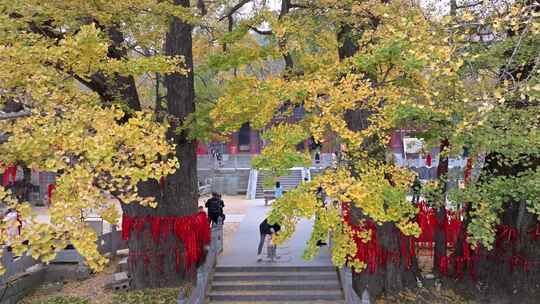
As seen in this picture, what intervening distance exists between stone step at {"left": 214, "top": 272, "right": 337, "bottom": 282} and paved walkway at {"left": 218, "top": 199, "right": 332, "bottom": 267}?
16.3 inches

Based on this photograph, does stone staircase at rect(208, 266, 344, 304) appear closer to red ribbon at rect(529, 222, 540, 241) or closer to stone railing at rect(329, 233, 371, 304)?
stone railing at rect(329, 233, 371, 304)

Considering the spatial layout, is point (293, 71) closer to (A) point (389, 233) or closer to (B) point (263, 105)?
(B) point (263, 105)

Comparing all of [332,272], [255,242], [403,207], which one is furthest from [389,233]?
[255,242]

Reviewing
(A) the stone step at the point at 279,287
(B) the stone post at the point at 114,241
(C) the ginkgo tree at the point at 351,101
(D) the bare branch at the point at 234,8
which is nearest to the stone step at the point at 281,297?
(A) the stone step at the point at 279,287

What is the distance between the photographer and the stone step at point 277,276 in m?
11.7

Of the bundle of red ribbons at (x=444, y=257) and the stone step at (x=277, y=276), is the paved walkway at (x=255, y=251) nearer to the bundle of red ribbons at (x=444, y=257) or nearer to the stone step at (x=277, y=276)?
the stone step at (x=277, y=276)

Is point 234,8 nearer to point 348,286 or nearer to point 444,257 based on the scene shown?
point 348,286

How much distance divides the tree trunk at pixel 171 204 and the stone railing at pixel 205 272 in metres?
0.84

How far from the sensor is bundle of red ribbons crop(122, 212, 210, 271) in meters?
11.9

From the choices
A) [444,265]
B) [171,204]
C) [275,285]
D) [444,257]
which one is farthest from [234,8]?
[444,265]

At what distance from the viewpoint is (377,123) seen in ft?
26.8

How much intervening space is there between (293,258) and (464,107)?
7.15 m

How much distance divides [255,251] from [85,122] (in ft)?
28.6

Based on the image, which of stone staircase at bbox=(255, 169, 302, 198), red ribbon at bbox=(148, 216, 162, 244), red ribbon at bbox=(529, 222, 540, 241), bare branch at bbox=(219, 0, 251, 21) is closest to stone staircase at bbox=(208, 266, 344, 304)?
red ribbon at bbox=(148, 216, 162, 244)
